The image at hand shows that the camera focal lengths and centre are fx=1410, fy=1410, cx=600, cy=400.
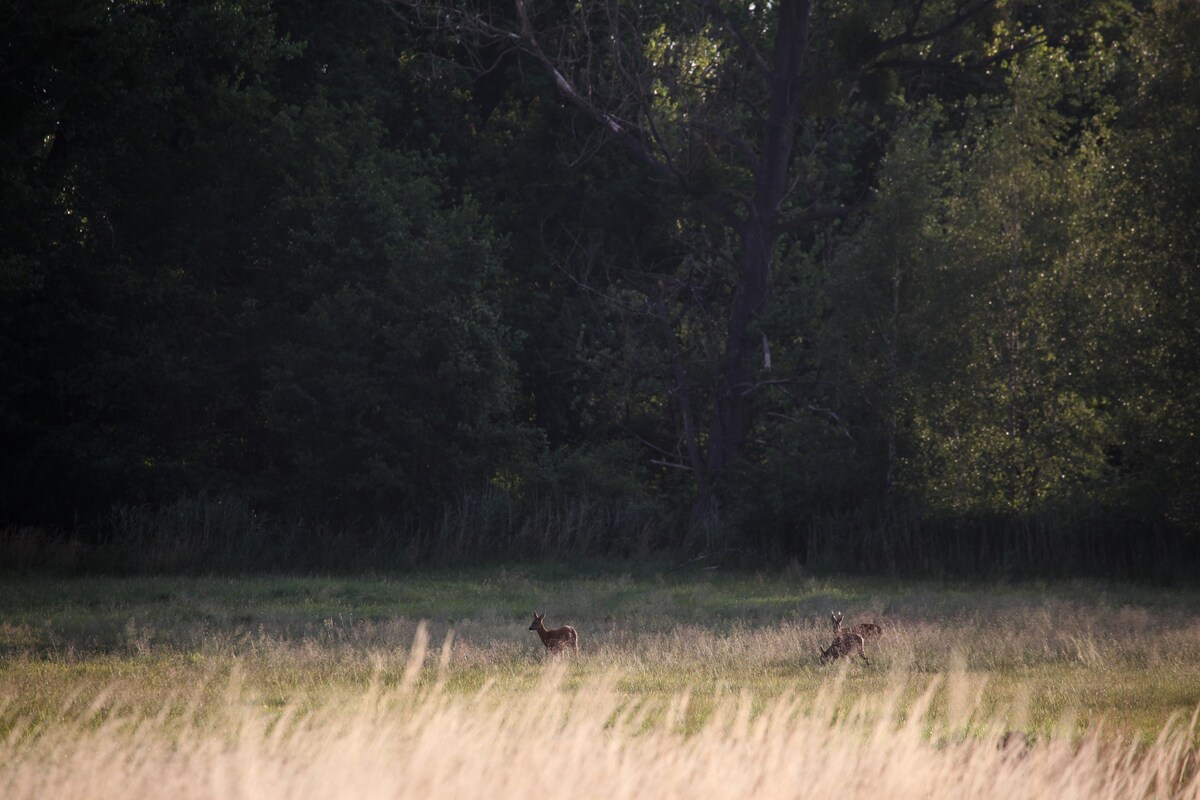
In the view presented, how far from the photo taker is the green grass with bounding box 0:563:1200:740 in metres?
10.5

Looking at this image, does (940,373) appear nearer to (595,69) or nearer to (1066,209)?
(1066,209)

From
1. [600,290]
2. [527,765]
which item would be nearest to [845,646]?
[527,765]

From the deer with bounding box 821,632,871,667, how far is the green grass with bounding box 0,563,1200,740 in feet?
0.80

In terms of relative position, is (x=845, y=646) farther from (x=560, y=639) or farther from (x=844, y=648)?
(x=560, y=639)

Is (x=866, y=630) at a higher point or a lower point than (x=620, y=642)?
higher

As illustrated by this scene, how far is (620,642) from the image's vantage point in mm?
14578

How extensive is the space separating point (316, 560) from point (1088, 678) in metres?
17.2

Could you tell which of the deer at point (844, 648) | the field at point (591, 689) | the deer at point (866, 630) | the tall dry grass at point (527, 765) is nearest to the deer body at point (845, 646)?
the deer at point (844, 648)

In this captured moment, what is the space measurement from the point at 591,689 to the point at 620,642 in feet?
18.2

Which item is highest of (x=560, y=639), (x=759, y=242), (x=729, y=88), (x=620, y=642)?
(x=729, y=88)

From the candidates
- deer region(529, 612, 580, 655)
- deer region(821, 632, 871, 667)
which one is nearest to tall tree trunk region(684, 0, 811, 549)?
deer region(529, 612, 580, 655)

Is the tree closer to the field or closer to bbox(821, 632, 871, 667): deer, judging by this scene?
the field

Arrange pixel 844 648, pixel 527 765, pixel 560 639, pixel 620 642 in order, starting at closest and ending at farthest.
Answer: pixel 527 765
pixel 844 648
pixel 560 639
pixel 620 642

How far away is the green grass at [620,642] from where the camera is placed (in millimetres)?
10453
